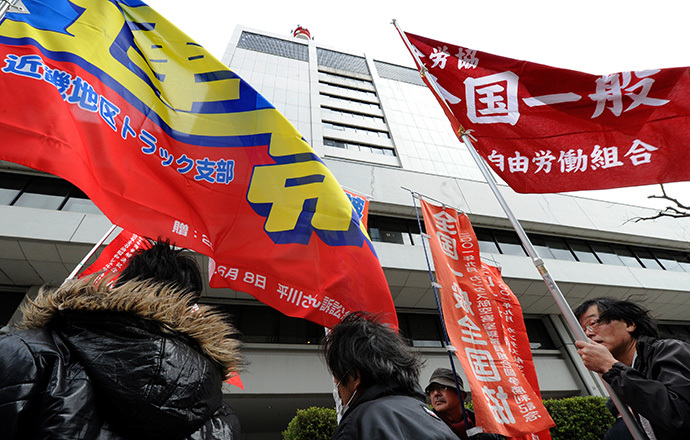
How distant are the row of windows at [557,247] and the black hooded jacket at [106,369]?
8905mm

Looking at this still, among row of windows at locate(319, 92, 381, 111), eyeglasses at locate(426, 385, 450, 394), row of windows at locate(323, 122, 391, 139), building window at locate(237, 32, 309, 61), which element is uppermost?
building window at locate(237, 32, 309, 61)

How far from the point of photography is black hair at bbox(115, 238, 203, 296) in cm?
196

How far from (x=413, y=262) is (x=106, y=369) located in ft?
27.2

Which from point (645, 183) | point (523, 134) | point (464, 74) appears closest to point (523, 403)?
point (645, 183)

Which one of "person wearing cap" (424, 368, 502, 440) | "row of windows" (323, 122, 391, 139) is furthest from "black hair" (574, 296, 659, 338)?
"row of windows" (323, 122, 391, 139)

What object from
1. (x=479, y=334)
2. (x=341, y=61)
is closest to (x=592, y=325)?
(x=479, y=334)

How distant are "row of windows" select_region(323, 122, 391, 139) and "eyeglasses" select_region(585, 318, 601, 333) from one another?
17884 millimetres

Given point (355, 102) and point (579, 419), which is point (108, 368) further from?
point (355, 102)

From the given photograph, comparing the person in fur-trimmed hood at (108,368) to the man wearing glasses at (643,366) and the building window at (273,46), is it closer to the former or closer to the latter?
the man wearing glasses at (643,366)

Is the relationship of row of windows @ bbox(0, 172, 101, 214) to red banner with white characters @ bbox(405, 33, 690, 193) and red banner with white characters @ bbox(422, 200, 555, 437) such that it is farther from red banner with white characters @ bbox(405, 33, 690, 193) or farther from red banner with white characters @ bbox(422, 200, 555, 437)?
red banner with white characters @ bbox(405, 33, 690, 193)

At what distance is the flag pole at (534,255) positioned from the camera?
1.78m

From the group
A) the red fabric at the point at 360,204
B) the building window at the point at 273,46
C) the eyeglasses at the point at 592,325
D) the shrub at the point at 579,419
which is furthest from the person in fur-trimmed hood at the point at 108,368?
the building window at the point at 273,46

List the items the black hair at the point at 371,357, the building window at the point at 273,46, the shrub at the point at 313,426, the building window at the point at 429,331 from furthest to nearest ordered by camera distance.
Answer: the building window at the point at 273,46
the building window at the point at 429,331
the shrub at the point at 313,426
the black hair at the point at 371,357

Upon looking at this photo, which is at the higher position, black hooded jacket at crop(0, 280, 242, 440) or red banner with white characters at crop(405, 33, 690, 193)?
red banner with white characters at crop(405, 33, 690, 193)
